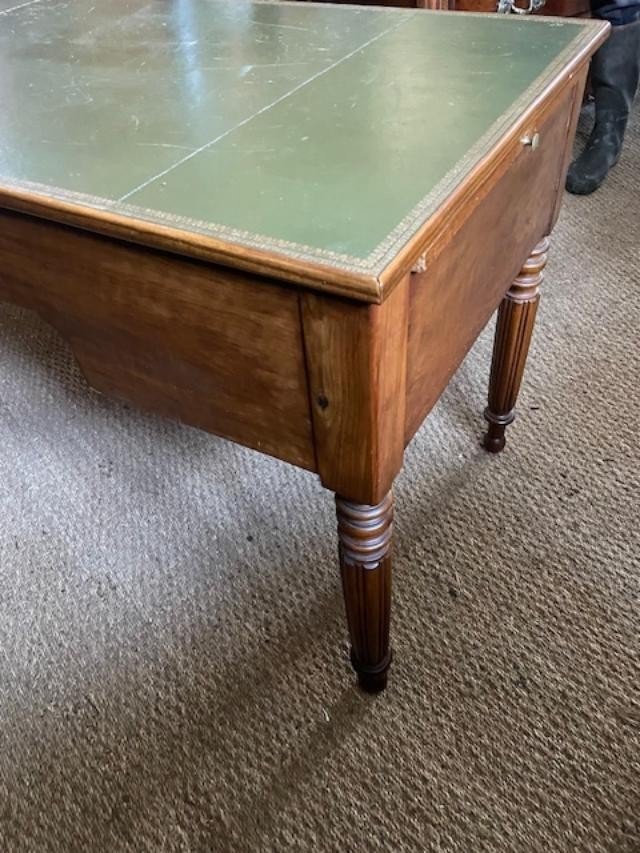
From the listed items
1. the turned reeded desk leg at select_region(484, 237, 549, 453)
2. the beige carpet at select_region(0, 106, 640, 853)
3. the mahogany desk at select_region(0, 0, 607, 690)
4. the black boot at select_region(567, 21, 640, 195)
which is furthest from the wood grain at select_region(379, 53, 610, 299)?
the black boot at select_region(567, 21, 640, 195)

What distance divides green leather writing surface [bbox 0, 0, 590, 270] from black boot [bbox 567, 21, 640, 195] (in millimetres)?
1051

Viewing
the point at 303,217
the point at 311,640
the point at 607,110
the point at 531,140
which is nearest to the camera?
the point at 303,217

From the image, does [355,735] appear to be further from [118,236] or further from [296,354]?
[118,236]

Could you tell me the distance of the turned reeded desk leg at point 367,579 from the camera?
71cm

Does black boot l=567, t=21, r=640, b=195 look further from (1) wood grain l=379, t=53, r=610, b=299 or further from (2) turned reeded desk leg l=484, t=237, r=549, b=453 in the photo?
(1) wood grain l=379, t=53, r=610, b=299

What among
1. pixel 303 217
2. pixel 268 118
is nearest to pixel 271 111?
pixel 268 118

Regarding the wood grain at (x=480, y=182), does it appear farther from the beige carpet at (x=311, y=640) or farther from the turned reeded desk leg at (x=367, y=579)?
the beige carpet at (x=311, y=640)

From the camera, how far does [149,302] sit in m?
0.65

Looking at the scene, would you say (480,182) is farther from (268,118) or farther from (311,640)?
(311,640)

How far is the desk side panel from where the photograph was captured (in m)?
0.59

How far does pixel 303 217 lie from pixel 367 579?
0.38 m

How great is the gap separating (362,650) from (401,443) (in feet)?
1.03

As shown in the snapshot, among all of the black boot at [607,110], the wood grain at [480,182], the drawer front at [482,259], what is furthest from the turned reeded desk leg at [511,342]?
the black boot at [607,110]

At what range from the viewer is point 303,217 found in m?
0.57
